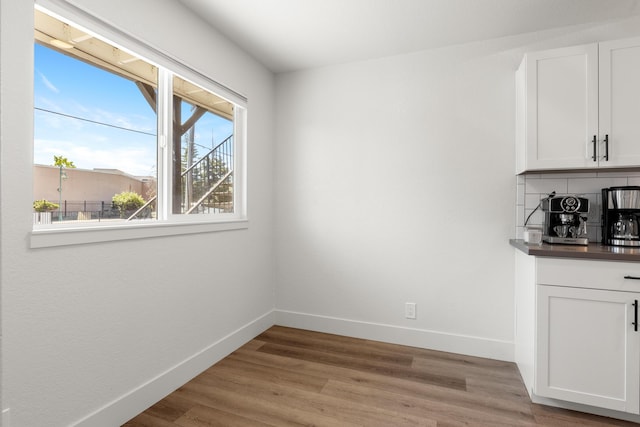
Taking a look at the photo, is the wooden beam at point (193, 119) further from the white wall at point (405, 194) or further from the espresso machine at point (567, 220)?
the espresso machine at point (567, 220)

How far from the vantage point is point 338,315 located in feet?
9.92

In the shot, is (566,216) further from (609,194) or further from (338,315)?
(338,315)

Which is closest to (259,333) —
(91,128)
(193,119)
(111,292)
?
(111,292)

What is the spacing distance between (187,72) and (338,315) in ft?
7.52

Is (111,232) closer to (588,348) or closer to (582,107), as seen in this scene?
(588,348)

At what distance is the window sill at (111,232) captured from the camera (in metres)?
1.41

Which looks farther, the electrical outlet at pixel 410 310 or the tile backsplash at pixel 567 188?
the electrical outlet at pixel 410 310

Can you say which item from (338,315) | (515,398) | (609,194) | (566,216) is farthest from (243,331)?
(609,194)

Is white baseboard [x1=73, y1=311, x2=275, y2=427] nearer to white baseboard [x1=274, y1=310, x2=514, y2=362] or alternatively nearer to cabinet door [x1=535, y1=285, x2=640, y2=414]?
white baseboard [x1=274, y1=310, x2=514, y2=362]

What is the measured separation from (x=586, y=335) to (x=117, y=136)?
282 centimetres

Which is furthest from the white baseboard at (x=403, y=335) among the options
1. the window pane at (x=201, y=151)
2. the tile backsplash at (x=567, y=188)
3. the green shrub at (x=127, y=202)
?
the green shrub at (x=127, y=202)

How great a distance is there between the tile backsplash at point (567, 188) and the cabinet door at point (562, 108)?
0.29 metres

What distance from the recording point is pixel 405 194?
278cm

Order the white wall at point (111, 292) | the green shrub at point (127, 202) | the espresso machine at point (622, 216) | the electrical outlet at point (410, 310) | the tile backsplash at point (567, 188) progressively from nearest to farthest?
the white wall at point (111, 292)
the green shrub at point (127, 202)
the espresso machine at point (622, 216)
the tile backsplash at point (567, 188)
the electrical outlet at point (410, 310)
